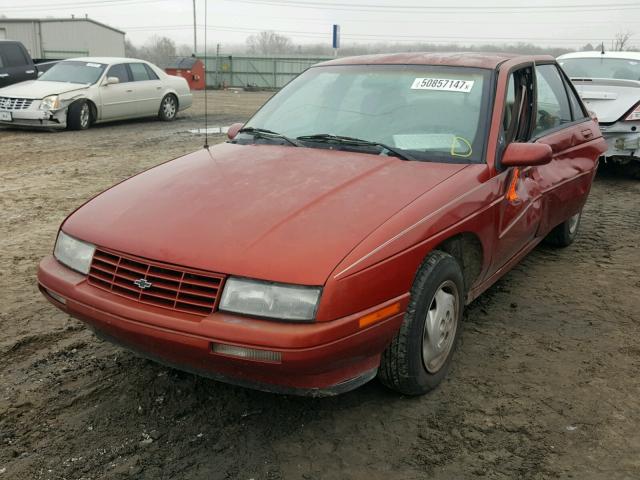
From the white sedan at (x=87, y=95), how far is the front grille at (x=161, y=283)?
986cm

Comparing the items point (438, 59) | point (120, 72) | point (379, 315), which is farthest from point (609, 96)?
point (120, 72)

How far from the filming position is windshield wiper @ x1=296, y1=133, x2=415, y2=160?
3.13 m

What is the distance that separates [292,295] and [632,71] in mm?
7957

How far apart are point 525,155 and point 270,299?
1656 millimetres

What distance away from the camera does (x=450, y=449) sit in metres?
2.46

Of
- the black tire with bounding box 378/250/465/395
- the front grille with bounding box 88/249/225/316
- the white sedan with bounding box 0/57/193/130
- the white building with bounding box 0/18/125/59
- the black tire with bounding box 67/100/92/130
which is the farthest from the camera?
the white building with bounding box 0/18/125/59

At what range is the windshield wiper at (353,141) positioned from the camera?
10.3 feet

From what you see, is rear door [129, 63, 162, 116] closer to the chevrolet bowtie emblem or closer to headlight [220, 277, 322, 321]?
the chevrolet bowtie emblem

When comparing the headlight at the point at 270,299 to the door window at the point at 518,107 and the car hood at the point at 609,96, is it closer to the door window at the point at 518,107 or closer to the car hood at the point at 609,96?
the door window at the point at 518,107

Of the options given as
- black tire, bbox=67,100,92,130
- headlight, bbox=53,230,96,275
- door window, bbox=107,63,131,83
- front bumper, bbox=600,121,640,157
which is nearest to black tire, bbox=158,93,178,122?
door window, bbox=107,63,131,83

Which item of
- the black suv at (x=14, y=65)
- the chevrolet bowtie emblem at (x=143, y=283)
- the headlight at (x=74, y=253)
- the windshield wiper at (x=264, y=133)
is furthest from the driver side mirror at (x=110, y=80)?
the chevrolet bowtie emblem at (x=143, y=283)

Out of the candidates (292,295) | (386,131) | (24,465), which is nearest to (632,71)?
(386,131)

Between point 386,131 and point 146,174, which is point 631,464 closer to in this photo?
point 386,131

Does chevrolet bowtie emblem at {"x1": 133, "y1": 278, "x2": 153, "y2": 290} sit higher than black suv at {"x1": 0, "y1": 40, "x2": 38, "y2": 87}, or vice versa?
chevrolet bowtie emblem at {"x1": 133, "y1": 278, "x2": 153, "y2": 290}
